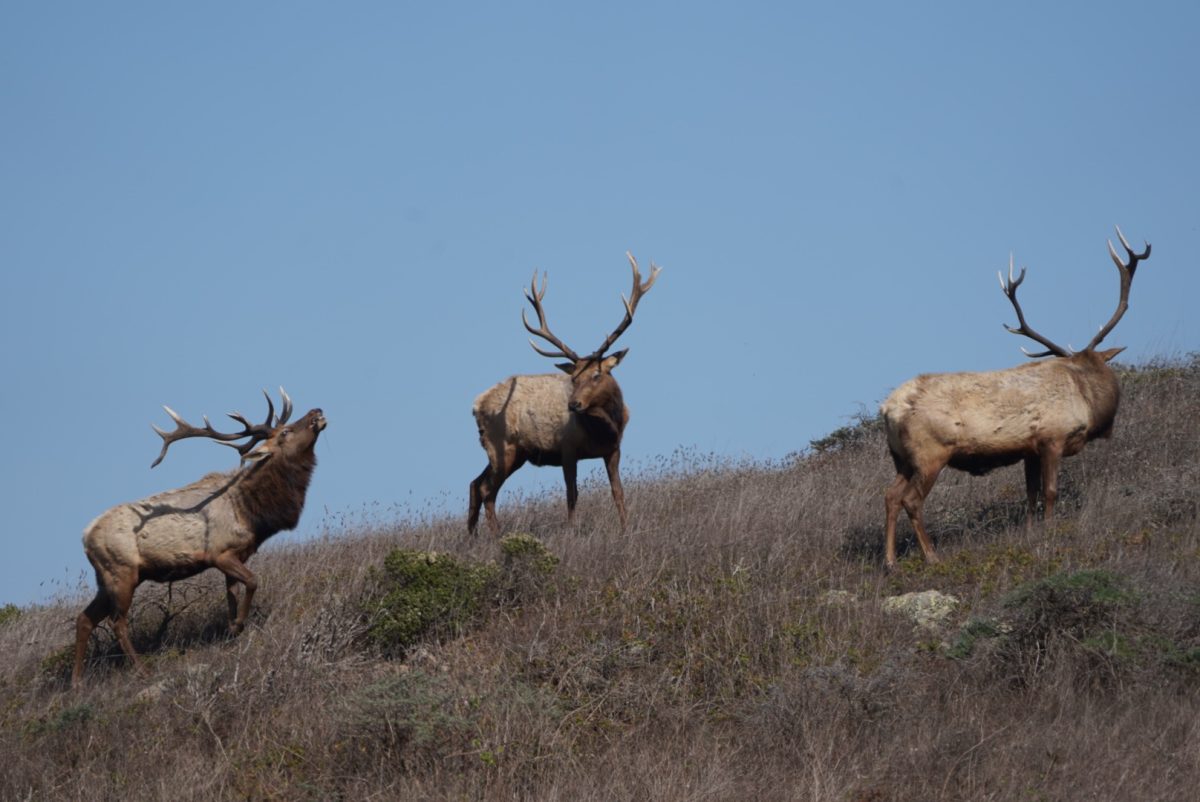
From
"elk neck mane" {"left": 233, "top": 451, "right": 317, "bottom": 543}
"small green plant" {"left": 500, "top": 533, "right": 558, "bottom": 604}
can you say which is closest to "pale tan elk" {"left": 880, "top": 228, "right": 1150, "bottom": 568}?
"small green plant" {"left": 500, "top": 533, "right": 558, "bottom": 604}

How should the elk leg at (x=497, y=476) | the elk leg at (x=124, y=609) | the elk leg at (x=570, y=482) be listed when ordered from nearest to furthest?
the elk leg at (x=124, y=609) → the elk leg at (x=570, y=482) → the elk leg at (x=497, y=476)

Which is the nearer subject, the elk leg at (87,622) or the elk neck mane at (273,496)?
the elk leg at (87,622)

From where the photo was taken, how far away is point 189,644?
471 inches

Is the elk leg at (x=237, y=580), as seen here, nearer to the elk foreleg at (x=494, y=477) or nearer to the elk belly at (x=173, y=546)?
the elk belly at (x=173, y=546)

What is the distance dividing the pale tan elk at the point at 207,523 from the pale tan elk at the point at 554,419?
2.69 meters

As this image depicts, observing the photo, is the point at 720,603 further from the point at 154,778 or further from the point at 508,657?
the point at 154,778

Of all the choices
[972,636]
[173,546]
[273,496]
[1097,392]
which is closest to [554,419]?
[273,496]

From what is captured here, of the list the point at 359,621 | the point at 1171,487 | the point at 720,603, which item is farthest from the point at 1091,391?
the point at 359,621

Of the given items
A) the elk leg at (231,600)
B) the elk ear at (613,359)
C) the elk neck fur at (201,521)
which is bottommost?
the elk leg at (231,600)

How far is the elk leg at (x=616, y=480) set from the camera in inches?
554

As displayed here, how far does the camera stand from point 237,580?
11906 millimetres

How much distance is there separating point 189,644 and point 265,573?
4.83 ft

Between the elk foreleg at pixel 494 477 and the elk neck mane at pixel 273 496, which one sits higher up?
the elk neck mane at pixel 273 496

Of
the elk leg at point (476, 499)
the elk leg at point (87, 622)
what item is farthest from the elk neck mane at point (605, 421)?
the elk leg at point (87, 622)
